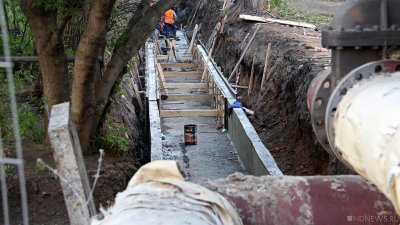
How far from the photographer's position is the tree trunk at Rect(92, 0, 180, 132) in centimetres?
699

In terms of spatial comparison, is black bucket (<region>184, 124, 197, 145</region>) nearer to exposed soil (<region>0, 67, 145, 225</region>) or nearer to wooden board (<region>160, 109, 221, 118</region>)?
wooden board (<region>160, 109, 221, 118</region>)

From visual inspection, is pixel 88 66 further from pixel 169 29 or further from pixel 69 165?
pixel 169 29

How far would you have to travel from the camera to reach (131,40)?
23.3ft

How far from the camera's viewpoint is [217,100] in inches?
582

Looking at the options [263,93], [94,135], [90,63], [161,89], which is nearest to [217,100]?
[263,93]

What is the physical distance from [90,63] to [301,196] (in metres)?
4.41

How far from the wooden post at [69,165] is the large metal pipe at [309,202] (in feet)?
1.97

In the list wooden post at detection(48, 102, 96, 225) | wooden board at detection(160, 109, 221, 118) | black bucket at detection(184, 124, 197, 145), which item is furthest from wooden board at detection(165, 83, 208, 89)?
wooden post at detection(48, 102, 96, 225)

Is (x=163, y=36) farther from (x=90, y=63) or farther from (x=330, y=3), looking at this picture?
(x=90, y=63)

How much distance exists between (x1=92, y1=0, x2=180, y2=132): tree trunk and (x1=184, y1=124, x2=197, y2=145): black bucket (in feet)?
15.5

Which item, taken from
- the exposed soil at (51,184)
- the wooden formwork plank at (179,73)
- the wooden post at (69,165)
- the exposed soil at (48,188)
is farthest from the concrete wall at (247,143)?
the wooden post at (69,165)

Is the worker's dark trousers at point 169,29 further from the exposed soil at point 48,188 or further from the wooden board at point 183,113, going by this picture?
the exposed soil at point 48,188

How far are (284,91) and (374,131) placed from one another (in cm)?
1095

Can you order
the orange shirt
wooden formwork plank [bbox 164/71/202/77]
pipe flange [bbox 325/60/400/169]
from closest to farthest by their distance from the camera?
pipe flange [bbox 325/60/400/169] → wooden formwork plank [bbox 164/71/202/77] → the orange shirt
